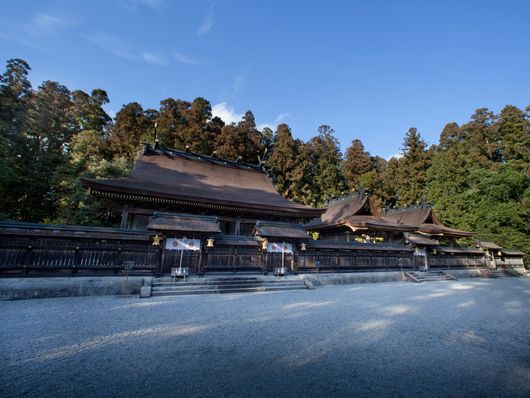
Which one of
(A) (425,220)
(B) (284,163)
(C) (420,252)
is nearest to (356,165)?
(B) (284,163)

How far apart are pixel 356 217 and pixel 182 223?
14077 mm

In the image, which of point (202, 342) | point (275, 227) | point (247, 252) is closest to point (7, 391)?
point (202, 342)

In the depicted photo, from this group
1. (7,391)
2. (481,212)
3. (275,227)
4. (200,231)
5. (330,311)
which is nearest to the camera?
(7,391)

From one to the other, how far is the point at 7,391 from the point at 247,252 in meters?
9.37

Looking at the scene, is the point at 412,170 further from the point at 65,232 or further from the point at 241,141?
the point at 65,232

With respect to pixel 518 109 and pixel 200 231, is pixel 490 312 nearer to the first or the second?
pixel 200 231

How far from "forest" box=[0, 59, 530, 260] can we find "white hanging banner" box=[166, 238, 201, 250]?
11030 millimetres

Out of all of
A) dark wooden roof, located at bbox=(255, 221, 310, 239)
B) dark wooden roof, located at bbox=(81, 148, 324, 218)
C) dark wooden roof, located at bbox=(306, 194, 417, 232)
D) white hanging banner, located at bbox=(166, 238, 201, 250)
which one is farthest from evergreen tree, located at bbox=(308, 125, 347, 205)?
white hanging banner, located at bbox=(166, 238, 201, 250)

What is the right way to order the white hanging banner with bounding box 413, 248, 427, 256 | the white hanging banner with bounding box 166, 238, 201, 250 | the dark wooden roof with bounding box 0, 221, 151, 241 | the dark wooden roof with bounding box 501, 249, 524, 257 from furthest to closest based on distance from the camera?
the dark wooden roof with bounding box 501, 249, 524, 257
the white hanging banner with bounding box 413, 248, 427, 256
the white hanging banner with bounding box 166, 238, 201, 250
the dark wooden roof with bounding box 0, 221, 151, 241

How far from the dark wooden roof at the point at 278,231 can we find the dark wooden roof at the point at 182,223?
2295mm

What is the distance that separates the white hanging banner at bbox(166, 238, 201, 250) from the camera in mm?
10414

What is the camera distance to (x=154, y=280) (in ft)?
31.3

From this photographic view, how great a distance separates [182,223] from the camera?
423 inches

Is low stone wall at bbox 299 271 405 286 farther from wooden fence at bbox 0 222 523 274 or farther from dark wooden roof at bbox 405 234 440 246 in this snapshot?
dark wooden roof at bbox 405 234 440 246
